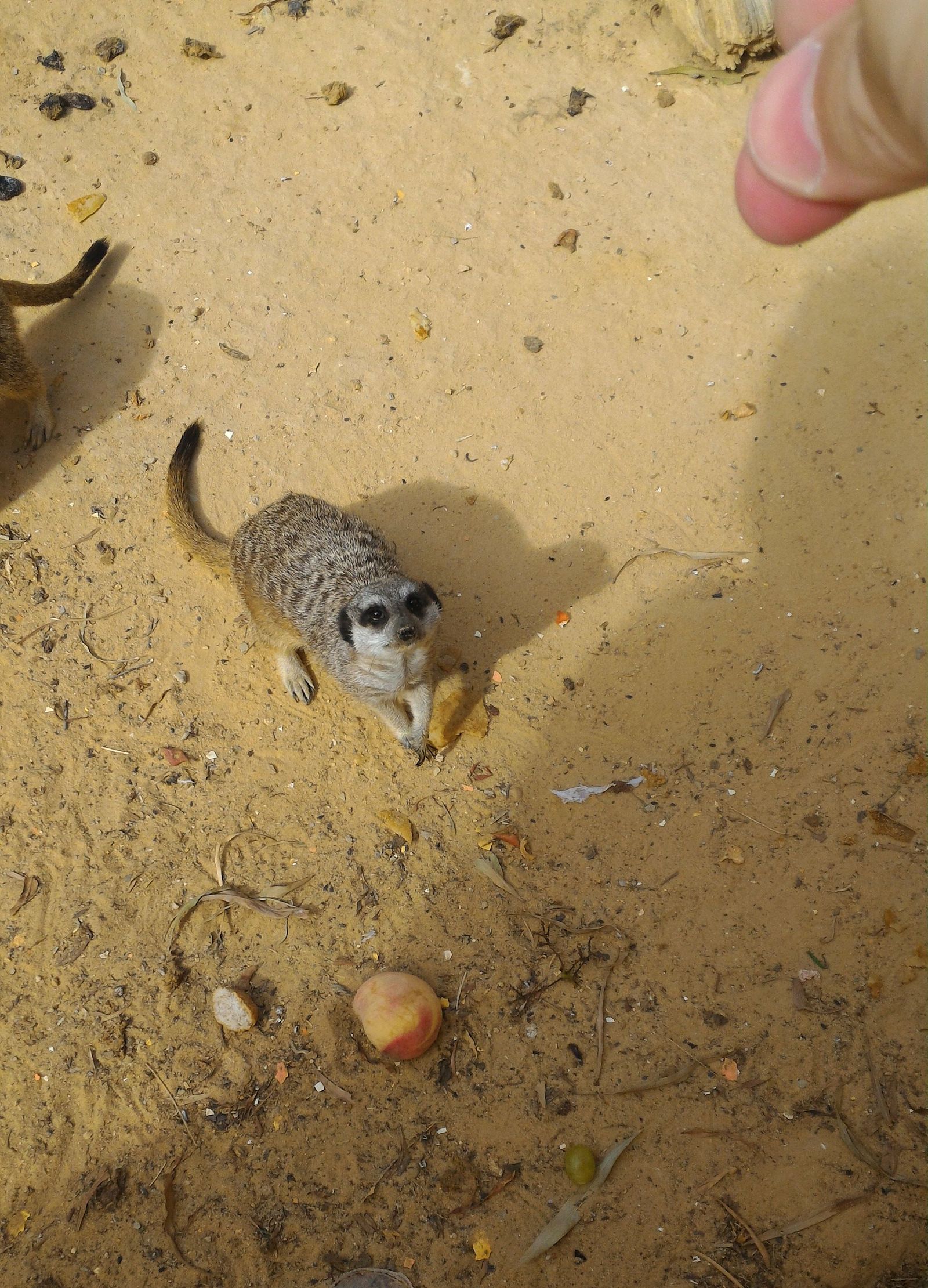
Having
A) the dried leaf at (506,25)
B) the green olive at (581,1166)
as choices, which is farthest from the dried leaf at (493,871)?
the dried leaf at (506,25)

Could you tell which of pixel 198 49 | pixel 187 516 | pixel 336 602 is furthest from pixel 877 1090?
pixel 198 49

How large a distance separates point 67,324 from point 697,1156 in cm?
502

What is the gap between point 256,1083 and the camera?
271cm

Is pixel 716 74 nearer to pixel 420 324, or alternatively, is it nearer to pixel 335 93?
pixel 335 93

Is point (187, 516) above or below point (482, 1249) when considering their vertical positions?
above

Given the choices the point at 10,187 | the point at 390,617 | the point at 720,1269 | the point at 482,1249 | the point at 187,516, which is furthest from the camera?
the point at 10,187

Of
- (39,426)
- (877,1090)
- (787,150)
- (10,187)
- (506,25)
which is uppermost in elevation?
(787,150)

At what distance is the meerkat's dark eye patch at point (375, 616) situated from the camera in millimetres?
2877

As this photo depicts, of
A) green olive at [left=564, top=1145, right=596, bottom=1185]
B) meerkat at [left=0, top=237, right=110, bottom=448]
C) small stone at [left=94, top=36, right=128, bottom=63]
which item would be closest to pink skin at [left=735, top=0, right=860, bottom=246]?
green olive at [left=564, top=1145, right=596, bottom=1185]

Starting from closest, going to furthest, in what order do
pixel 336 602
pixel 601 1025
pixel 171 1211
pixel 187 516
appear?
pixel 171 1211 → pixel 601 1025 → pixel 336 602 → pixel 187 516

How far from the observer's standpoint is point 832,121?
1237 mm

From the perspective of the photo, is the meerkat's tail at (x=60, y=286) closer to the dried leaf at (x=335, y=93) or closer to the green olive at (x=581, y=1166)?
the dried leaf at (x=335, y=93)

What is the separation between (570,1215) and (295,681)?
89.3 inches

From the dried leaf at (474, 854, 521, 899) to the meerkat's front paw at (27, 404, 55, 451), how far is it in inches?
125
